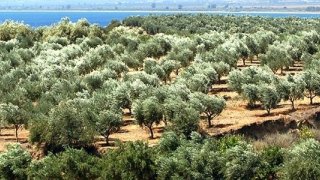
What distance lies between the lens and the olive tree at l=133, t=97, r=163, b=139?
44.8m

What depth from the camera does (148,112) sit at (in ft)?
147

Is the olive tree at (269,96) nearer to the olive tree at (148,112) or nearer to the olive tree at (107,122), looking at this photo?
the olive tree at (148,112)

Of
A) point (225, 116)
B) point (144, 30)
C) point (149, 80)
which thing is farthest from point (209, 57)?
point (144, 30)

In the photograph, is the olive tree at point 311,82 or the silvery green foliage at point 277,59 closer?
the olive tree at point 311,82

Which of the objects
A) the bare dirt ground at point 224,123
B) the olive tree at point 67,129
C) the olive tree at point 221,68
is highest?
→ the olive tree at point 221,68

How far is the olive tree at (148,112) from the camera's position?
1766 inches

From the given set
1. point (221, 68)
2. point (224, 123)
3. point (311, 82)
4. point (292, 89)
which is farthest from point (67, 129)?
point (221, 68)

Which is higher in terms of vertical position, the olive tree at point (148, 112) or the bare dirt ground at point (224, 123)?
the olive tree at point (148, 112)

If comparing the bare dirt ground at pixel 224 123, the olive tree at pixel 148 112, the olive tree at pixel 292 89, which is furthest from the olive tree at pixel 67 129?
the olive tree at pixel 292 89

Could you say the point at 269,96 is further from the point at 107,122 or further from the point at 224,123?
the point at 107,122

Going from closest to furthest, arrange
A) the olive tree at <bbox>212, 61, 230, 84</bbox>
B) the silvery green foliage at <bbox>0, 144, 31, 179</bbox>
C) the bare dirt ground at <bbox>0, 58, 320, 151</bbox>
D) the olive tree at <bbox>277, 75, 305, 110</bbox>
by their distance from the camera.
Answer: the silvery green foliage at <bbox>0, 144, 31, 179</bbox>
the bare dirt ground at <bbox>0, 58, 320, 151</bbox>
the olive tree at <bbox>277, 75, 305, 110</bbox>
the olive tree at <bbox>212, 61, 230, 84</bbox>

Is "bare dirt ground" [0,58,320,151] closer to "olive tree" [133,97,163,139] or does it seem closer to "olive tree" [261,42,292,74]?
"olive tree" [133,97,163,139]

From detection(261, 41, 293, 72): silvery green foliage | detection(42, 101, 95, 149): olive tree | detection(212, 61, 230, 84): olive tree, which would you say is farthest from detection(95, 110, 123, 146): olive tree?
detection(261, 41, 293, 72): silvery green foliage

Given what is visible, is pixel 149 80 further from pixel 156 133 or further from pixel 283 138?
pixel 283 138
